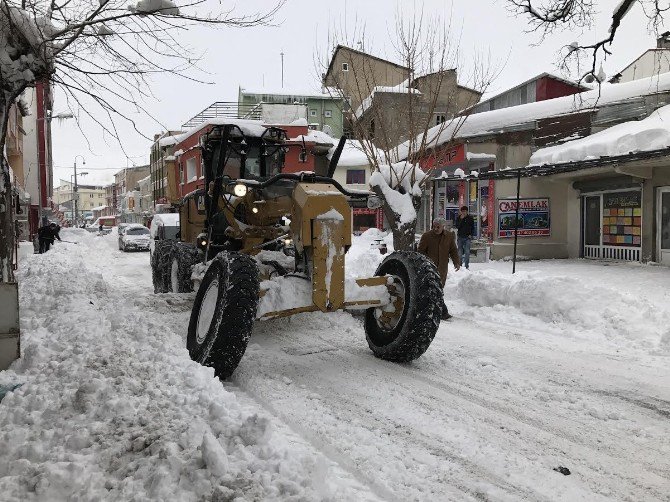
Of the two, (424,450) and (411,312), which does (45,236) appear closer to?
(411,312)

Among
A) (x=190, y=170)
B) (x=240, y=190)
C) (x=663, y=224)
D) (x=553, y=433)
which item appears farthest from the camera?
(x=663, y=224)

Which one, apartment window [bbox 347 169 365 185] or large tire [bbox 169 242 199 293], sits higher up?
apartment window [bbox 347 169 365 185]

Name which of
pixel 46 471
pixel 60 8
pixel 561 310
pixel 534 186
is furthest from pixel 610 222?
pixel 46 471

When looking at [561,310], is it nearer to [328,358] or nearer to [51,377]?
[328,358]

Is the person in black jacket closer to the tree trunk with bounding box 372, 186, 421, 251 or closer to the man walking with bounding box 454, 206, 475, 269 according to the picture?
the tree trunk with bounding box 372, 186, 421, 251

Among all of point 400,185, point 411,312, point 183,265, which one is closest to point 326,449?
point 411,312

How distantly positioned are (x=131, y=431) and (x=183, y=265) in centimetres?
586

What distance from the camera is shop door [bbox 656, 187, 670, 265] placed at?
13.7 m

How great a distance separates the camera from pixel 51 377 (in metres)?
4.30

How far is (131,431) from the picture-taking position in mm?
3281

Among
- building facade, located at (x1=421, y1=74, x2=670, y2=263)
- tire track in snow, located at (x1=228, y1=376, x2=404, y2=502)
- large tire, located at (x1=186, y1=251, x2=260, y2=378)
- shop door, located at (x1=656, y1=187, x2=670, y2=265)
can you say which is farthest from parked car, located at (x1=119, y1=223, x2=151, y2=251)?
Answer: tire track in snow, located at (x1=228, y1=376, x2=404, y2=502)

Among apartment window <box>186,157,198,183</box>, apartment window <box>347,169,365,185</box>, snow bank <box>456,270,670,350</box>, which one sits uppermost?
apartment window <box>347,169,365,185</box>

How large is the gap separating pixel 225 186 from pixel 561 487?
5.31 meters

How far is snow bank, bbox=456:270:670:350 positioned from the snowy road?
0.04 metres
